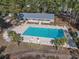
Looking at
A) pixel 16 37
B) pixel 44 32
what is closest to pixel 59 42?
pixel 16 37

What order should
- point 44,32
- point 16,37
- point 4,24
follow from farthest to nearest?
point 4,24, point 44,32, point 16,37

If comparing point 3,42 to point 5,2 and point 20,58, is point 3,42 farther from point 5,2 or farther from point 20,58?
point 5,2

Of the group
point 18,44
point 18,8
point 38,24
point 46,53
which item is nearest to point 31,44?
point 18,44

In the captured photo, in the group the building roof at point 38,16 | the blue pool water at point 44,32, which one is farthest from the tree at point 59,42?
the building roof at point 38,16

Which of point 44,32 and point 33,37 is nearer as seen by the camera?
point 33,37

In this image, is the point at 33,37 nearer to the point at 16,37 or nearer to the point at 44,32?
the point at 16,37

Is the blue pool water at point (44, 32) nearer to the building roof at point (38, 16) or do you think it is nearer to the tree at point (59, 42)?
the building roof at point (38, 16)

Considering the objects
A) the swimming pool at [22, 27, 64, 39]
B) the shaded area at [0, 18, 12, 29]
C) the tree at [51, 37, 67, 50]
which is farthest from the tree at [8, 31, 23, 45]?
the shaded area at [0, 18, 12, 29]

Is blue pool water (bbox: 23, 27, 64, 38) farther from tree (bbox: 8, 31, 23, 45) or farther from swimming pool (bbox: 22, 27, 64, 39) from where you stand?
tree (bbox: 8, 31, 23, 45)

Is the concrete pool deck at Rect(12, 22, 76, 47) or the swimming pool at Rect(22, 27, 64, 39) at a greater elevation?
the concrete pool deck at Rect(12, 22, 76, 47)
